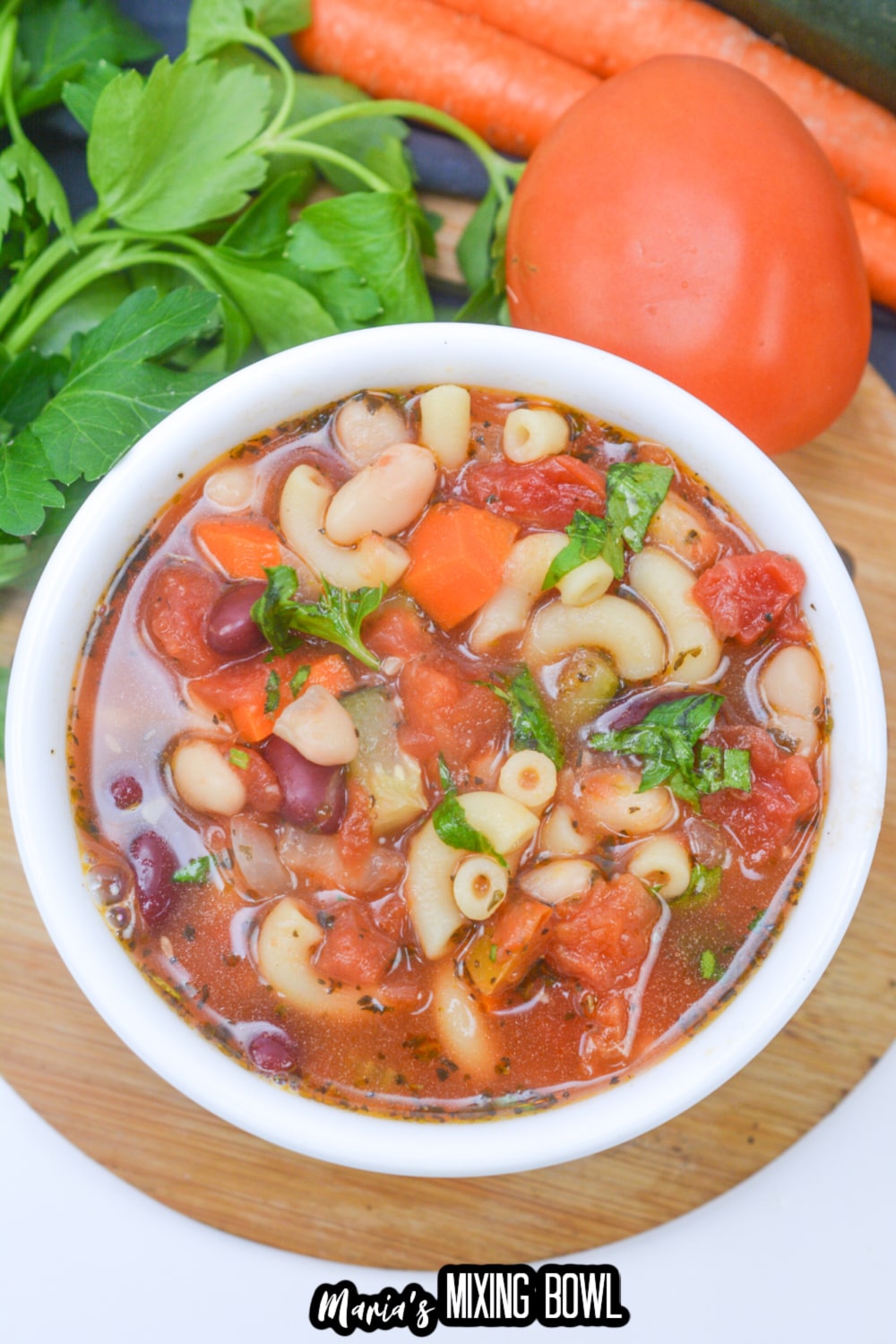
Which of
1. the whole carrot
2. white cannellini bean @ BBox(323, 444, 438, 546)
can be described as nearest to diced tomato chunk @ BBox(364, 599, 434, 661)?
white cannellini bean @ BBox(323, 444, 438, 546)

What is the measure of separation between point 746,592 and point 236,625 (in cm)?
78

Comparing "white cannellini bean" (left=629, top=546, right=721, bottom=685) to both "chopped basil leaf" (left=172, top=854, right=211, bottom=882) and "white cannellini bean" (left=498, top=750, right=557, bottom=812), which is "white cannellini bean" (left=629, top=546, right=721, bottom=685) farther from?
"chopped basil leaf" (left=172, top=854, right=211, bottom=882)

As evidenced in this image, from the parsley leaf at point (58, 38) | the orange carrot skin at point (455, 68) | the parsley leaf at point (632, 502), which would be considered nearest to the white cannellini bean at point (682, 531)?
the parsley leaf at point (632, 502)

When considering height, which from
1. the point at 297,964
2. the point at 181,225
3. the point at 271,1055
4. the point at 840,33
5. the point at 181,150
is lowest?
the point at 271,1055

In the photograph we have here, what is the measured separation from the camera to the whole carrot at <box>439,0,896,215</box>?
2.28 m

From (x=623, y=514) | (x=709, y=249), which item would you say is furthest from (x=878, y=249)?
(x=623, y=514)

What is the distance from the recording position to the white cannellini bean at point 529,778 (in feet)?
5.35

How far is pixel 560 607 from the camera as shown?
170 centimetres

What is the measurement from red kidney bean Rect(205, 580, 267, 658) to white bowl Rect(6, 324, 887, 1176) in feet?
0.61

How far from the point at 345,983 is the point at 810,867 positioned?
738 millimetres

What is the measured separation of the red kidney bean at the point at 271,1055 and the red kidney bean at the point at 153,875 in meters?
0.24

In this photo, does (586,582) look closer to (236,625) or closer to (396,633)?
(396,633)

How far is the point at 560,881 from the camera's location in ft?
5.37

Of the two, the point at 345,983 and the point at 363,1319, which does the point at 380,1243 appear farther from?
the point at 345,983
